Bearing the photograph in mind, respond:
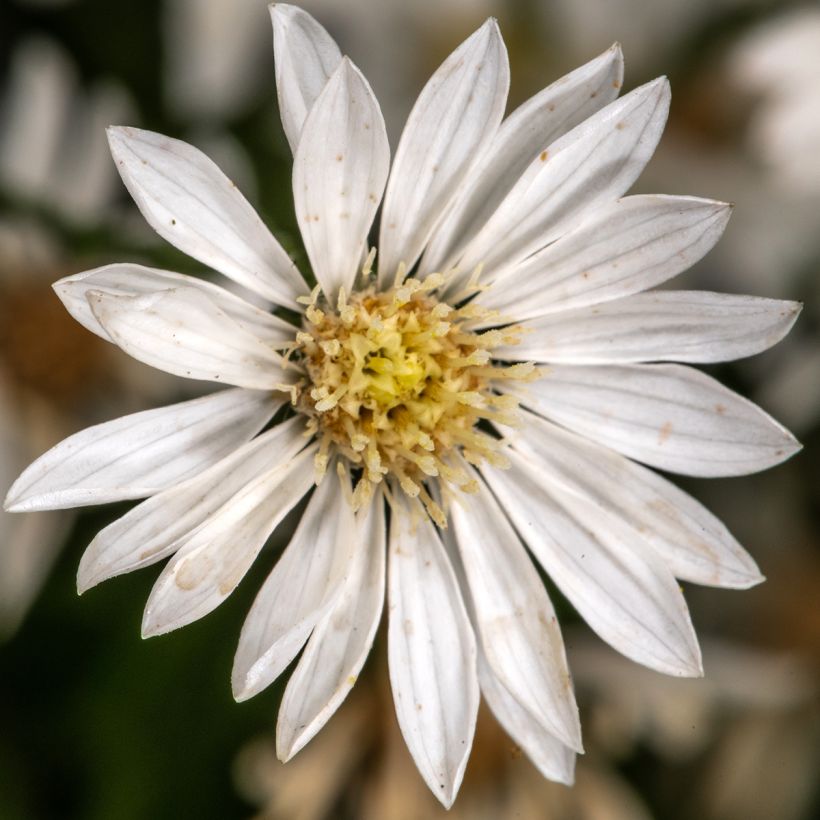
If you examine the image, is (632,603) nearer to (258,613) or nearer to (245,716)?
(258,613)

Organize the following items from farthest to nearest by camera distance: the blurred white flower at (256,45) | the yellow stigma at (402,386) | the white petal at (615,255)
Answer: the blurred white flower at (256,45)
the yellow stigma at (402,386)
the white petal at (615,255)

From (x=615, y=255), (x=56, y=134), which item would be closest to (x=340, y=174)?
(x=615, y=255)

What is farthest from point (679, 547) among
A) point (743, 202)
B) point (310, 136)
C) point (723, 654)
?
point (743, 202)

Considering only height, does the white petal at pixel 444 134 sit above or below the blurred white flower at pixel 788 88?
below

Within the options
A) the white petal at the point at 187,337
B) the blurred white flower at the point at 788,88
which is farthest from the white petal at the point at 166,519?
the blurred white flower at the point at 788,88

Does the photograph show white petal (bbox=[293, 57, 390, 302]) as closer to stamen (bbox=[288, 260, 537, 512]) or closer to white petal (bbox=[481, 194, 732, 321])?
stamen (bbox=[288, 260, 537, 512])

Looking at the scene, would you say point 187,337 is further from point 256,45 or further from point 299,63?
point 256,45

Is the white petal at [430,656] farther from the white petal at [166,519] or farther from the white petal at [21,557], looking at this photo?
the white petal at [21,557]
